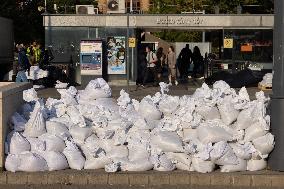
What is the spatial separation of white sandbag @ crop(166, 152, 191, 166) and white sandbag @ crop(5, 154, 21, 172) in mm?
1922

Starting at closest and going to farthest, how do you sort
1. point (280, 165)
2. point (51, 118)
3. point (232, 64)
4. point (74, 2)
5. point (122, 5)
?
point (280, 165), point (51, 118), point (232, 64), point (122, 5), point (74, 2)

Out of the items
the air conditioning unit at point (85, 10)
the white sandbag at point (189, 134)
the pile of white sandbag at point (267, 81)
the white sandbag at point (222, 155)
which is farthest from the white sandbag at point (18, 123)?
the air conditioning unit at point (85, 10)

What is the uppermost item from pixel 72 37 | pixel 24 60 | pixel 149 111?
pixel 72 37

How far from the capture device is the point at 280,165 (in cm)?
838

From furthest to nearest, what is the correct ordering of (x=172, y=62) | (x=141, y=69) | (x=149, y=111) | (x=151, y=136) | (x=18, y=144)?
1. (x=141, y=69)
2. (x=172, y=62)
3. (x=149, y=111)
4. (x=151, y=136)
5. (x=18, y=144)

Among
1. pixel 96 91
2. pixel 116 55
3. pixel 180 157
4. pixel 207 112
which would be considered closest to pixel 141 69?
pixel 116 55

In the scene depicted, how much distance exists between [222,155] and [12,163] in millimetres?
2656

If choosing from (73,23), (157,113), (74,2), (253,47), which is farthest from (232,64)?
(74,2)

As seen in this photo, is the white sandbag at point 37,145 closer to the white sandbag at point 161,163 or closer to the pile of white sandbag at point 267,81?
the white sandbag at point 161,163

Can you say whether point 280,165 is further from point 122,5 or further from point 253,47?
point 122,5

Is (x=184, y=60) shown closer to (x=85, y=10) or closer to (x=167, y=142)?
(x=85, y=10)

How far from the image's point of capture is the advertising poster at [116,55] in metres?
26.3

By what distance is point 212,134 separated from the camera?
8.66m

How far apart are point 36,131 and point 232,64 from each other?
18358 mm
